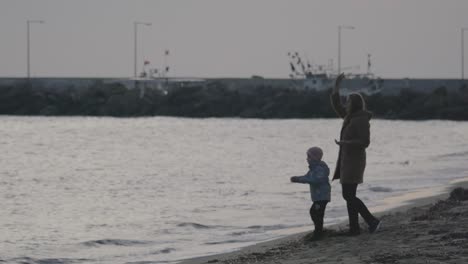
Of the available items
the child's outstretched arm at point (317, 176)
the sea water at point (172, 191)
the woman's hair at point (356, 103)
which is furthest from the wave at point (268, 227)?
the woman's hair at point (356, 103)

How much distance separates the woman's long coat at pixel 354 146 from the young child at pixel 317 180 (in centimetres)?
20

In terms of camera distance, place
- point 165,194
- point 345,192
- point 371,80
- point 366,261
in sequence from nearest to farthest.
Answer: point 366,261, point 345,192, point 165,194, point 371,80

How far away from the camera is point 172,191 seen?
91.2 ft

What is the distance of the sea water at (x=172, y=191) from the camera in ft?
54.7

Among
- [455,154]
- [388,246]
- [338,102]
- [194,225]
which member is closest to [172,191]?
[194,225]

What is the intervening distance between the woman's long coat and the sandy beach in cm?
63

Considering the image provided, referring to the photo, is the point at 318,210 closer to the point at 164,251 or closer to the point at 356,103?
the point at 356,103

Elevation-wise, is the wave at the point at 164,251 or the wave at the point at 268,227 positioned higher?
the wave at the point at 268,227

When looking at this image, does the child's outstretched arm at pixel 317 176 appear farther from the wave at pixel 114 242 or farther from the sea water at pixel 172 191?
the wave at pixel 114 242

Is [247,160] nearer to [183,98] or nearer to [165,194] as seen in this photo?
[165,194]

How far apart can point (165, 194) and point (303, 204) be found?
17.7 feet

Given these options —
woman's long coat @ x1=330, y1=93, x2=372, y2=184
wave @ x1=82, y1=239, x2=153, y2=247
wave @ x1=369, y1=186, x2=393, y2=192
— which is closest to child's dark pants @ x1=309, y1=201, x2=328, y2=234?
woman's long coat @ x1=330, y1=93, x2=372, y2=184

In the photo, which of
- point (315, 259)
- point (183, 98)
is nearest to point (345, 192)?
point (315, 259)

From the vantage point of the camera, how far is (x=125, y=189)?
2853cm
